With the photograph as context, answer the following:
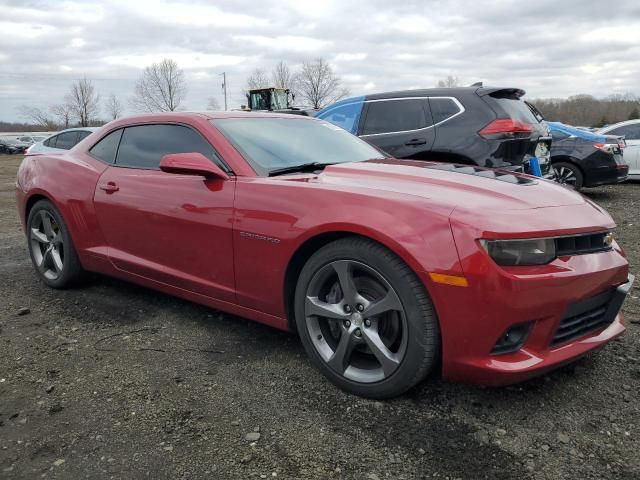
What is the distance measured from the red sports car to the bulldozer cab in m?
25.2

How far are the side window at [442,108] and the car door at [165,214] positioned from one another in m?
3.14

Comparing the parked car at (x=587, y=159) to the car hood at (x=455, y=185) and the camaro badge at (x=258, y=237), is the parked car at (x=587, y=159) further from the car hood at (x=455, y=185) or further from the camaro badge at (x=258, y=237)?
the camaro badge at (x=258, y=237)

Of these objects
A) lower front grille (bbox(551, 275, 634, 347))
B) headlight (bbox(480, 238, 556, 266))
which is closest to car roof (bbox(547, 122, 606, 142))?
lower front grille (bbox(551, 275, 634, 347))

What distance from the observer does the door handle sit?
12.0ft

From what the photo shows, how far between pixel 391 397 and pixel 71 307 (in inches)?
102

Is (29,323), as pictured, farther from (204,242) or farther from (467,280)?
(467,280)

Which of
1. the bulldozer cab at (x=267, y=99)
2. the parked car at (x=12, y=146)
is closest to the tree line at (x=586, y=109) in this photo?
the bulldozer cab at (x=267, y=99)

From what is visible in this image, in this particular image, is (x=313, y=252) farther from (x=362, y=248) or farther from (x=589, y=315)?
(x=589, y=315)

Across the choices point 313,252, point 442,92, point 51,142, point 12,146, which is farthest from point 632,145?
point 12,146

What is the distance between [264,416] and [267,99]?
27.4m

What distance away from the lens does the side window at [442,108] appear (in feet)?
18.4

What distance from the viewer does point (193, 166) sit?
2938 mm

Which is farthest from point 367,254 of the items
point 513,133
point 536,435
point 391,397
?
point 513,133

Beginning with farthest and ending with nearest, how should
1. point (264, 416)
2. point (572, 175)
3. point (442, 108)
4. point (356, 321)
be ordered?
point (572, 175), point (442, 108), point (356, 321), point (264, 416)
